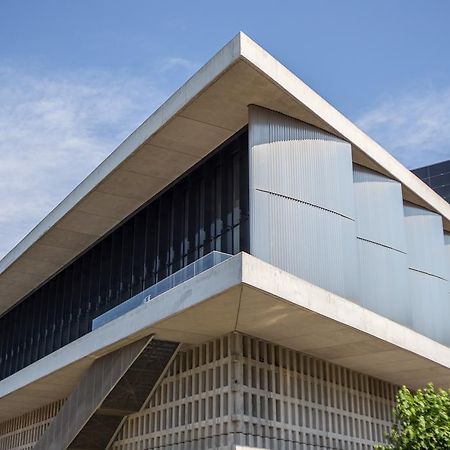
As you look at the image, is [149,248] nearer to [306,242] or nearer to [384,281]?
[306,242]

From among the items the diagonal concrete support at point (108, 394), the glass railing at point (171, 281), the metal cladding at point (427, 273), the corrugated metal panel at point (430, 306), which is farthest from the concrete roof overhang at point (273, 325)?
the metal cladding at point (427, 273)

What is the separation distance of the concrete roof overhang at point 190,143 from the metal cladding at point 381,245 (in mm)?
579

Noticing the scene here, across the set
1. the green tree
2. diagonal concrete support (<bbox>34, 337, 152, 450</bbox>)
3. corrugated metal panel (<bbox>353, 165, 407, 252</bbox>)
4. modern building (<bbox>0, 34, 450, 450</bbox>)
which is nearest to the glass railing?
modern building (<bbox>0, 34, 450, 450</bbox>)

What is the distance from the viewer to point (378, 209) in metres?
21.5

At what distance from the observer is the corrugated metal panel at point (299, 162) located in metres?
18.3

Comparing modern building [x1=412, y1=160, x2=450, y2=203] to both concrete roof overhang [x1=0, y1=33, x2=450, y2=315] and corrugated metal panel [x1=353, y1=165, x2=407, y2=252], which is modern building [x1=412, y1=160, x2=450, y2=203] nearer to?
concrete roof overhang [x1=0, y1=33, x2=450, y2=315]

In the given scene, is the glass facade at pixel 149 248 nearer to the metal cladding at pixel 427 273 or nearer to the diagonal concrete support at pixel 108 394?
the diagonal concrete support at pixel 108 394

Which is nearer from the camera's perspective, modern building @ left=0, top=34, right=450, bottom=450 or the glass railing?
the glass railing

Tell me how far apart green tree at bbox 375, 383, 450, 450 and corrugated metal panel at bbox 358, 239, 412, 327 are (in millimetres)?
4501

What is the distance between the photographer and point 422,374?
20.8 meters

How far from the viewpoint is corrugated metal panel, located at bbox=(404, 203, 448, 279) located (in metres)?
23.6

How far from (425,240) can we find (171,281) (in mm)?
10150

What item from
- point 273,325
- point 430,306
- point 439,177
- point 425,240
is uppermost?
point 439,177

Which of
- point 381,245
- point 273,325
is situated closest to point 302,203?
point 273,325
